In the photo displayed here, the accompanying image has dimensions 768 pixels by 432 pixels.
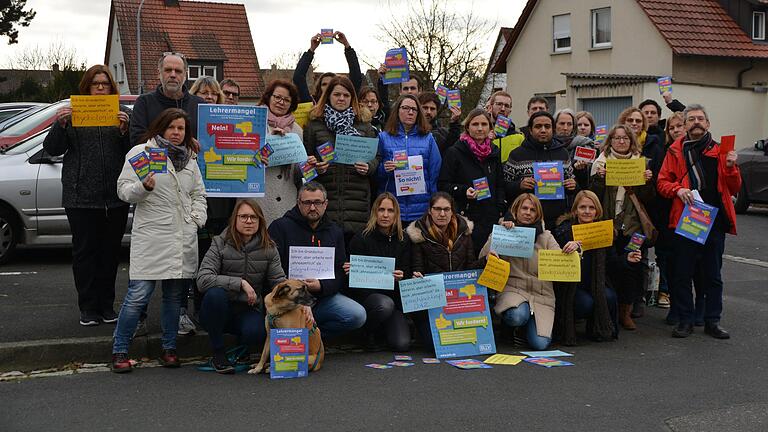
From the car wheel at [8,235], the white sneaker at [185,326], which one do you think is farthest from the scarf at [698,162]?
the car wheel at [8,235]

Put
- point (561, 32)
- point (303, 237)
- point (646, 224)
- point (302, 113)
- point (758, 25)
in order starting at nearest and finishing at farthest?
point (303, 237), point (302, 113), point (646, 224), point (758, 25), point (561, 32)

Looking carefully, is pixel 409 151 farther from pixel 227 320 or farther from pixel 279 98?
pixel 227 320

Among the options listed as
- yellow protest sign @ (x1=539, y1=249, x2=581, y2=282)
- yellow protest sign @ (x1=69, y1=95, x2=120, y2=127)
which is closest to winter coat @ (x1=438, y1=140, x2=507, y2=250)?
yellow protest sign @ (x1=539, y1=249, x2=581, y2=282)

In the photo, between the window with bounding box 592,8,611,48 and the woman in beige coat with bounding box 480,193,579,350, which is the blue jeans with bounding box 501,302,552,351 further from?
the window with bounding box 592,8,611,48

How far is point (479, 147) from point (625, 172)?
1.38 m

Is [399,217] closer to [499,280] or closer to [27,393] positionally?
[499,280]

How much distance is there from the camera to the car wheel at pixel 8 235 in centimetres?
1117

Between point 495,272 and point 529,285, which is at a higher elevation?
point 495,272

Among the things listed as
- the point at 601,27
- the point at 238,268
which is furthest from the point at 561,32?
the point at 238,268

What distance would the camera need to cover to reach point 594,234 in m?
8.03

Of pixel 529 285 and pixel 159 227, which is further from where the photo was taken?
pixel 529 285

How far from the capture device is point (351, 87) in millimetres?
8023

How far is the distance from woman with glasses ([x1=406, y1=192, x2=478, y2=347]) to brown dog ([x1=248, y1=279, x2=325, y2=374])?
47.2 inches

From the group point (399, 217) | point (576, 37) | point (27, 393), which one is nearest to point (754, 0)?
→ point (576, 37)
